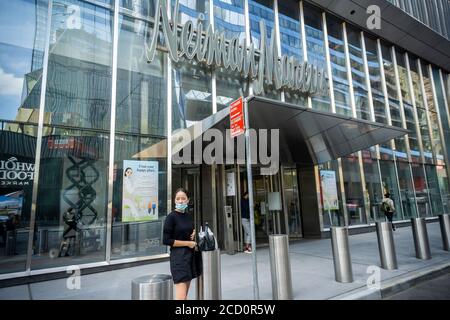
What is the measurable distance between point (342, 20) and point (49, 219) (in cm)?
1549

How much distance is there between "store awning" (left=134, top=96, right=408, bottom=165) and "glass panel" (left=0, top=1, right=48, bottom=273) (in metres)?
3.70

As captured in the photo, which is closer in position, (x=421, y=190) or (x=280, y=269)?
(x=280, y=269)

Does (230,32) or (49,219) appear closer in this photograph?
(49,219)

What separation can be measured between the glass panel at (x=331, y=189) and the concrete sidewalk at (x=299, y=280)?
3.88 metres

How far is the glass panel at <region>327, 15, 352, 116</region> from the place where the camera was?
43.8 feet

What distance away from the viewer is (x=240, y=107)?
4.09 metres

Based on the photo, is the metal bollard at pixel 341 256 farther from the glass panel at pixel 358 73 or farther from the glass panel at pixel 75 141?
the glass panel at pixel 358 73

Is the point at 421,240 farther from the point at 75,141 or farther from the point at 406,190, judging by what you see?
the point at 406,190

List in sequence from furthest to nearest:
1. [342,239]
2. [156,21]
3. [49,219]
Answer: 1. [156,21]
2. [49,219]
3. [342,239]

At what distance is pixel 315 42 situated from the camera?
517 inches

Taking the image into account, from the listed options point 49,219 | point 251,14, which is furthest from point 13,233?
point 251,14

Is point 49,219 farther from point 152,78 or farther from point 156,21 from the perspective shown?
point 156,21

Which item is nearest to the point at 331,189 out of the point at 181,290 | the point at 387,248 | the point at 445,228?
the point at 445,228

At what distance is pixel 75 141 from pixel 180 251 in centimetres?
515
